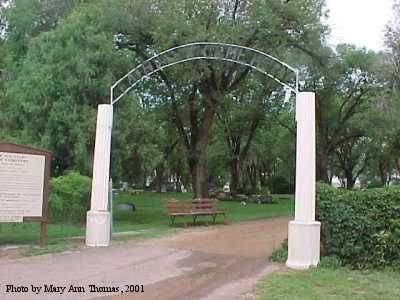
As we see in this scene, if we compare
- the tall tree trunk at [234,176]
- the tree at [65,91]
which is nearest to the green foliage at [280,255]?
the tree at [65,91]

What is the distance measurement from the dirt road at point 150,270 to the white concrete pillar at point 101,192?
0.46 meters

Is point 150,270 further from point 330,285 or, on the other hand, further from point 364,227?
point 364,227

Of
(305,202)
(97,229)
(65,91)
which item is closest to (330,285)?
(305,202)

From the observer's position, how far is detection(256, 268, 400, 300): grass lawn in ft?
23.3

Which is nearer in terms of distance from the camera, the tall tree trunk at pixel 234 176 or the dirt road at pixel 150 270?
the dirt road at pixel 150 270

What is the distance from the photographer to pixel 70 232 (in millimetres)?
14422

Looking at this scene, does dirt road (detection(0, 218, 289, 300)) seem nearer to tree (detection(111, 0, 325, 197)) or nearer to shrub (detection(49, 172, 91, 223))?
shrub (detection(49, 172, 91, 223))

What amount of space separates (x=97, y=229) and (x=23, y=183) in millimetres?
2027

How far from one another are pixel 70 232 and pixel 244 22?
1244 centimetres

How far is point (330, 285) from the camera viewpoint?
7.80m

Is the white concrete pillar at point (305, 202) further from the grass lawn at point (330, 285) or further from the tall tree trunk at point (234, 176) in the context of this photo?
the tall tree trunk at point (234, 176)

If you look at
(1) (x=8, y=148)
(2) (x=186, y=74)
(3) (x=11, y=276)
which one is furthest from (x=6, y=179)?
(2) (x=186, y=74)

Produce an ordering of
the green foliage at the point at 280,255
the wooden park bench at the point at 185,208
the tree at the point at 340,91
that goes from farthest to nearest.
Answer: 1. the tree at the point at 340,91
2. the wooden park bench at the point at 185,208
3. the green foliage at the point at 280,255

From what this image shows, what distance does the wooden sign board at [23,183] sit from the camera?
1073cm
